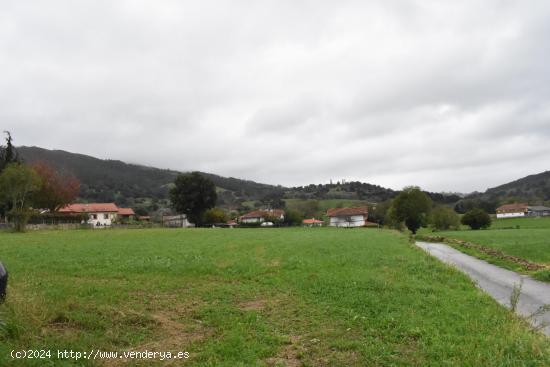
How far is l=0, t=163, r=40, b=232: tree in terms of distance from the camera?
181 feet

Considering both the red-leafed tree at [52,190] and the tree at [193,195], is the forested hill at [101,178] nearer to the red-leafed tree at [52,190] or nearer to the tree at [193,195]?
the tree at [193,195]

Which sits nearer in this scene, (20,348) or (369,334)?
(20,348)

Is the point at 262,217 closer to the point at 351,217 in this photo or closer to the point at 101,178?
the point at 351,217

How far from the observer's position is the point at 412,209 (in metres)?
89.2

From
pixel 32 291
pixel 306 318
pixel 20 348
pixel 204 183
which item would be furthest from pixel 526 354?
pixel 204 183

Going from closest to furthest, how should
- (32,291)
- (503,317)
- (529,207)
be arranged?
1. (503,317)
2. (32,291)
3. (529,207)

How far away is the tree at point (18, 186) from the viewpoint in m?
55.0

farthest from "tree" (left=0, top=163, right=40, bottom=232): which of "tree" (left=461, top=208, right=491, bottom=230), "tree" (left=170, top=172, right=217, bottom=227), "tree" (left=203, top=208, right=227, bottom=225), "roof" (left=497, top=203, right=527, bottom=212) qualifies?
"roof" (left=497, top=203, right=527, bottom=212)

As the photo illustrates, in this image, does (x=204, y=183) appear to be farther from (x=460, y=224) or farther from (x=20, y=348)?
(x=20, y=348)

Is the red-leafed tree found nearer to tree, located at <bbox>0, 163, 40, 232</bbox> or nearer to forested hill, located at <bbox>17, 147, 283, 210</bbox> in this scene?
tree, located at <bbox>0, 163, 40, 232</bbox>

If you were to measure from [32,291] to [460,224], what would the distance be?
330 ft

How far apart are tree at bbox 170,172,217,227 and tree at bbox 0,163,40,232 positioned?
40562 millimetres

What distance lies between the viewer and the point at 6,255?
939 inches

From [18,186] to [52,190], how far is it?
24.4m
